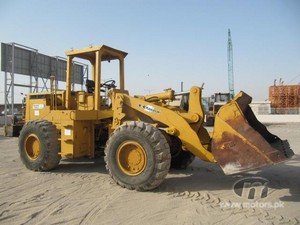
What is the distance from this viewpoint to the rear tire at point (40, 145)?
734 cm

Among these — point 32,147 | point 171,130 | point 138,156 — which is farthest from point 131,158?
point 32,147

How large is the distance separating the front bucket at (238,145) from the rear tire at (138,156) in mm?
937

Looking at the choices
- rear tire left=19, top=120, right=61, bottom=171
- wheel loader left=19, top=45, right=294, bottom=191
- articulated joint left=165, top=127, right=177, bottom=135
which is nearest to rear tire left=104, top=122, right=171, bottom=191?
wheel loader left=19, top=45, right=294, bottom=191

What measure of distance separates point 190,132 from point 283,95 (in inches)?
1931

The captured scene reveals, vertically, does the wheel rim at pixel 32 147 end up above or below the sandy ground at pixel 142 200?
above

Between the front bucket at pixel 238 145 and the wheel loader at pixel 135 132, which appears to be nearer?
the front bucket at pixel 238 145

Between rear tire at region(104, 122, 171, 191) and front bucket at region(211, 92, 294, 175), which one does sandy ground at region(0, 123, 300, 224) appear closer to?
rear tire at region(104, 122, 171, 191)

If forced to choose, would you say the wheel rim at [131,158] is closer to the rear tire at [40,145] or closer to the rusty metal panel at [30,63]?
the rear tire at [40,145]

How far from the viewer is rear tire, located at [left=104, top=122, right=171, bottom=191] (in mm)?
5779

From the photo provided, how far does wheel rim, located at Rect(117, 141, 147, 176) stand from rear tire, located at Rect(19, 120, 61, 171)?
78.6 inches

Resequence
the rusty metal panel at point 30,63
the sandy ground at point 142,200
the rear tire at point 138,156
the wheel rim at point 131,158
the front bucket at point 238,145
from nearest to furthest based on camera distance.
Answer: the sandy ground at point 142,200, the front bucket at point 238,145, the rear tire at point 138,156, the wheel rim at point 131,158, the rusty metal panel at point 30,63

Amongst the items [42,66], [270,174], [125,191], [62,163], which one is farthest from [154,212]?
[42,66]

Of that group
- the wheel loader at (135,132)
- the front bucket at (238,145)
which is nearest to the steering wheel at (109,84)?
the wheel loader at (135,132)

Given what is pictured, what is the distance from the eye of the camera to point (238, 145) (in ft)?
18.1
